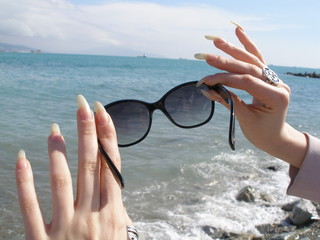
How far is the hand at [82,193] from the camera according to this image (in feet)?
3.74

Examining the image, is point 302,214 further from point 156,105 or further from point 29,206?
point 29,206

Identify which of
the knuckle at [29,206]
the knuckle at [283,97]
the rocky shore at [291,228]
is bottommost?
the rocky shore at [291,228]

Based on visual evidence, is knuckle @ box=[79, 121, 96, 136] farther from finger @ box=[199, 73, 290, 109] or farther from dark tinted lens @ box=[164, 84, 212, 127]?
dark tinted lens @ box=[164, 84, 212, 127]

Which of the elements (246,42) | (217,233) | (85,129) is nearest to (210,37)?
(246,42)

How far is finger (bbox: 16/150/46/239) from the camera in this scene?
3.68 feet

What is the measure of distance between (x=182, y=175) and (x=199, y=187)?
75 cm

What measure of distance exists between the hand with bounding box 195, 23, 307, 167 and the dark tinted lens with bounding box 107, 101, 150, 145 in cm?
50

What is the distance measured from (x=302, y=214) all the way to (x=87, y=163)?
4.95m

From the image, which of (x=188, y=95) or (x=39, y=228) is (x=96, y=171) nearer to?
(x=39, y=228)

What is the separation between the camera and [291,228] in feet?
16.9

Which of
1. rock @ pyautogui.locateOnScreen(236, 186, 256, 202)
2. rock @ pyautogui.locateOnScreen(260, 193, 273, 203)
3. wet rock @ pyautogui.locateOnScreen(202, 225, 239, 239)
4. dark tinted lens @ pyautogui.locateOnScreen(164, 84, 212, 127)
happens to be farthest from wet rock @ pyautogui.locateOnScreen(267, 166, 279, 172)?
dark tinted lens @ pyautogui.locateOnScreen(164, 84, 212, 127)

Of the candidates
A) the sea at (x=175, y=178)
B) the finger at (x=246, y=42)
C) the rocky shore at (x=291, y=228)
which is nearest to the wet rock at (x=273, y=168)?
the sea at (x=175, y=178)

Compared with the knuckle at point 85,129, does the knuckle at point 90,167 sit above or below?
below

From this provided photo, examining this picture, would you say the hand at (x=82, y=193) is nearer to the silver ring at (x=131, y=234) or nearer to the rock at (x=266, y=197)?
the silver ring at (x=131, y=234)
